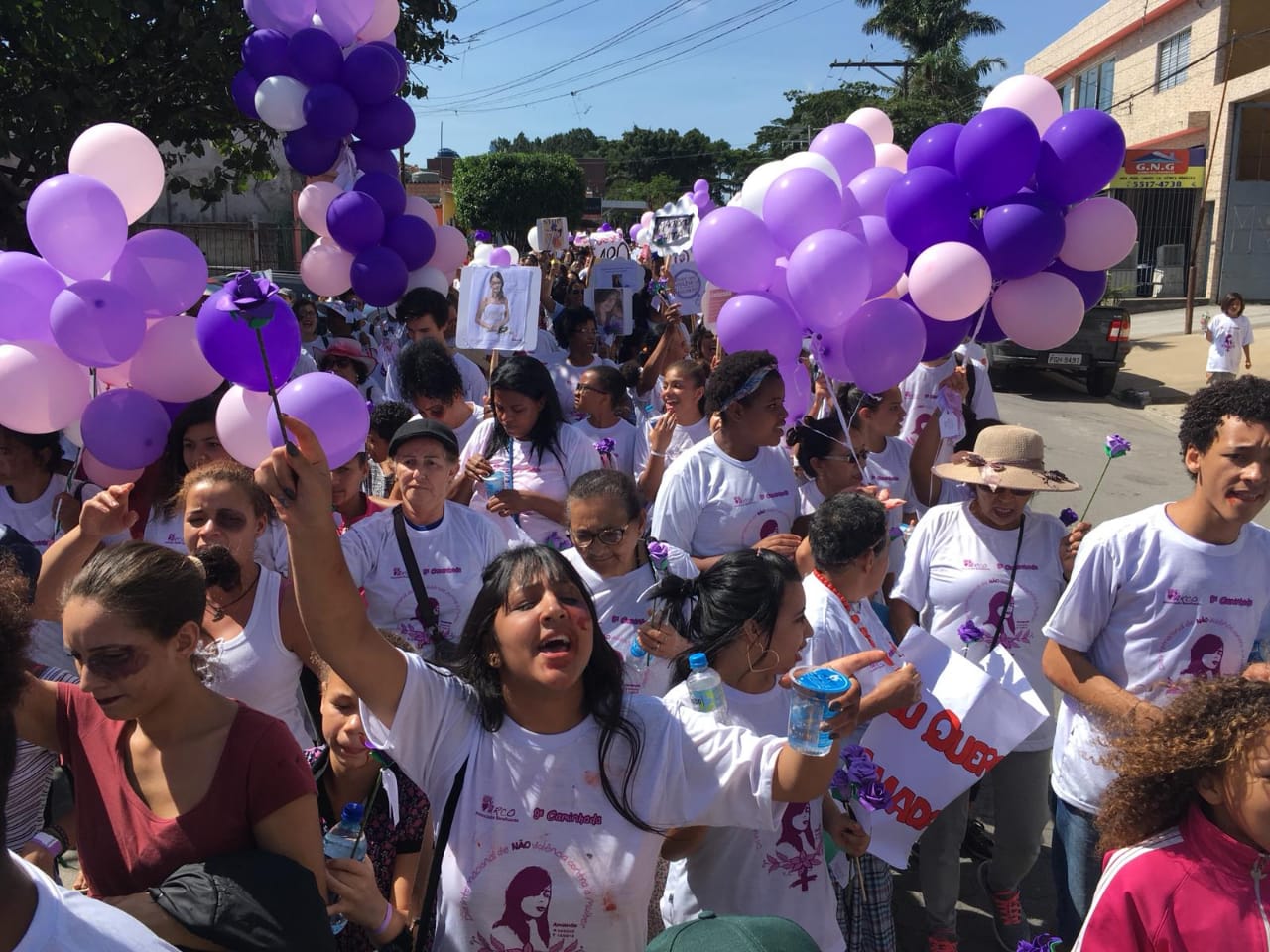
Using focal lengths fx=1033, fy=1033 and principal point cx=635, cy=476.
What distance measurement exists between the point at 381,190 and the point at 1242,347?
1249 cm

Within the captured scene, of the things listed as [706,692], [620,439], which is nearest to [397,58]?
[620,439]

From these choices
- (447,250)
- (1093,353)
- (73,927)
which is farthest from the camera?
(1093,353)

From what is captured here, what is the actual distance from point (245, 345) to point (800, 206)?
9.97ft

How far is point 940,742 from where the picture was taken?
3.07 meters

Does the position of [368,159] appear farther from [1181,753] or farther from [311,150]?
[1181,753]

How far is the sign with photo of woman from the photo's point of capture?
5.72 meters

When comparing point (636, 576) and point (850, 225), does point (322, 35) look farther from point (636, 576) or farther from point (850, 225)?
point (636, 576)

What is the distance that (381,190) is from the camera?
707 cm

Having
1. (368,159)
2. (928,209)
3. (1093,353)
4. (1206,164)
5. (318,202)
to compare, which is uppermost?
(368,159)

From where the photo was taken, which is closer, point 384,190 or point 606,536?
point 606,536

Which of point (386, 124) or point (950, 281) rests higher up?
point (386, 124)

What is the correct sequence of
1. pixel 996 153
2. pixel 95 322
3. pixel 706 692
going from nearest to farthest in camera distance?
pixel 706 692 < pixel 95 322 < pixel 996 153

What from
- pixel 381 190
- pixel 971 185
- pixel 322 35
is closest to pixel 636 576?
pixel 971 185

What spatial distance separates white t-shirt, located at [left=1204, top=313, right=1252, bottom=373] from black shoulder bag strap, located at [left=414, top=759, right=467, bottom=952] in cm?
1475
